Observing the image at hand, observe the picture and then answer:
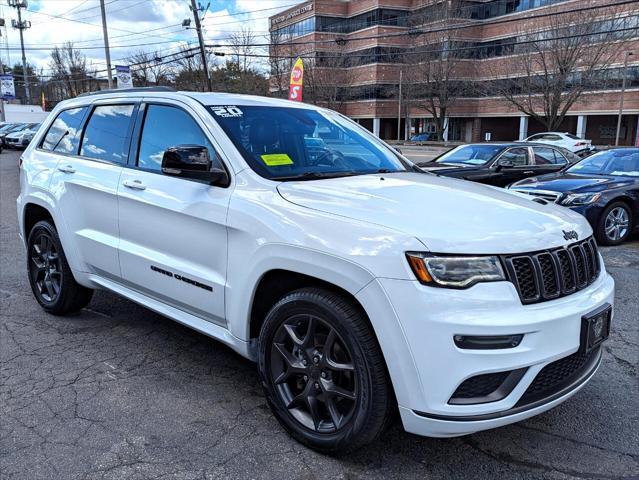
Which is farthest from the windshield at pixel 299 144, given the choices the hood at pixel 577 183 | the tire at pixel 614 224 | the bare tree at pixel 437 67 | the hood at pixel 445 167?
the bare tree at pixel 437 67

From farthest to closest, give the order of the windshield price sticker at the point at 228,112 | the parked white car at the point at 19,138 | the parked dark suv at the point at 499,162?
the parked white car at the point at 19,138 → the parked dark suv at the point at 499,162 → the windshield price sticker at the point at 228,112

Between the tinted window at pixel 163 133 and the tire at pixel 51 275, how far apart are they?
4.59 ft

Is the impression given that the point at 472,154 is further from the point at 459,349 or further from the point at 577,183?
the point at 459,349

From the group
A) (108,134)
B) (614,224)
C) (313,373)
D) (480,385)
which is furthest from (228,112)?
(614,224)

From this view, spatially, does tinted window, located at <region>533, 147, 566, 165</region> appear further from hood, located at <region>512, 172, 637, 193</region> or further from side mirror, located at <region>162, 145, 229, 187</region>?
side mirror, located at <region>162, 145, 229, 187</region>

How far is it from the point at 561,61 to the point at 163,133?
1819 inches

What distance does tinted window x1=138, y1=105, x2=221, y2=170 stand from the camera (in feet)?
11.9

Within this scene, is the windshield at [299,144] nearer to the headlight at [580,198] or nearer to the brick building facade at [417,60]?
the headlight at [580,198]

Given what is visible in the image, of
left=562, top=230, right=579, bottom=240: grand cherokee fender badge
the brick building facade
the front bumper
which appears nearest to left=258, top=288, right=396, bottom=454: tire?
the front bumper

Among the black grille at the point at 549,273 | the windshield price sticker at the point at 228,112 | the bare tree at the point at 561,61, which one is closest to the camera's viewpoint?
the black grille at the point at 549,273

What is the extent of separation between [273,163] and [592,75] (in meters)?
47.7

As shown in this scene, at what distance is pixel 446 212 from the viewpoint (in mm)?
2750

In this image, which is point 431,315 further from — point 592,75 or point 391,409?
point 592,75

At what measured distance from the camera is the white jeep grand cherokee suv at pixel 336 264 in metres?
2.40
